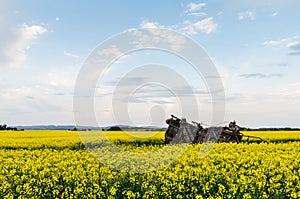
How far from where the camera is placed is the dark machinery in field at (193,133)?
862 inches

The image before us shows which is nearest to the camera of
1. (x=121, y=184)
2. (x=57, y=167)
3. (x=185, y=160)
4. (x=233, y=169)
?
(x=121, y=184)

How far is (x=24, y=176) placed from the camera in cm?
1029

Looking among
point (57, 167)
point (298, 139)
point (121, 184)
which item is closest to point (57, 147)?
point (57, 167)

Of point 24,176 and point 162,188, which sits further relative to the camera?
point 24,176

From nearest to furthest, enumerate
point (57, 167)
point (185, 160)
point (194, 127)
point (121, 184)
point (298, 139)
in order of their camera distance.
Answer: point (121, 184)
point (57, 167)
point (185, 160)
point (194, 127)
point (298, 139)

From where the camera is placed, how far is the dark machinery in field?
21.9 meters

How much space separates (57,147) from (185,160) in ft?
40.6

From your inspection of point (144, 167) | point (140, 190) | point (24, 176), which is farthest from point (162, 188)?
point (24, 176)

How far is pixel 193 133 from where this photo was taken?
21953 mm

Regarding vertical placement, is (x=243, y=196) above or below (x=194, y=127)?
below

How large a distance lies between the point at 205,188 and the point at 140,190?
61.4 inches

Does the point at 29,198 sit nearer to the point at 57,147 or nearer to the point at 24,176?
the point at 24,176

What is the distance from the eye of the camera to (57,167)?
11695 mm

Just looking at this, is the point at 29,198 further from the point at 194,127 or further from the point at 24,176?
the point at 194,127
